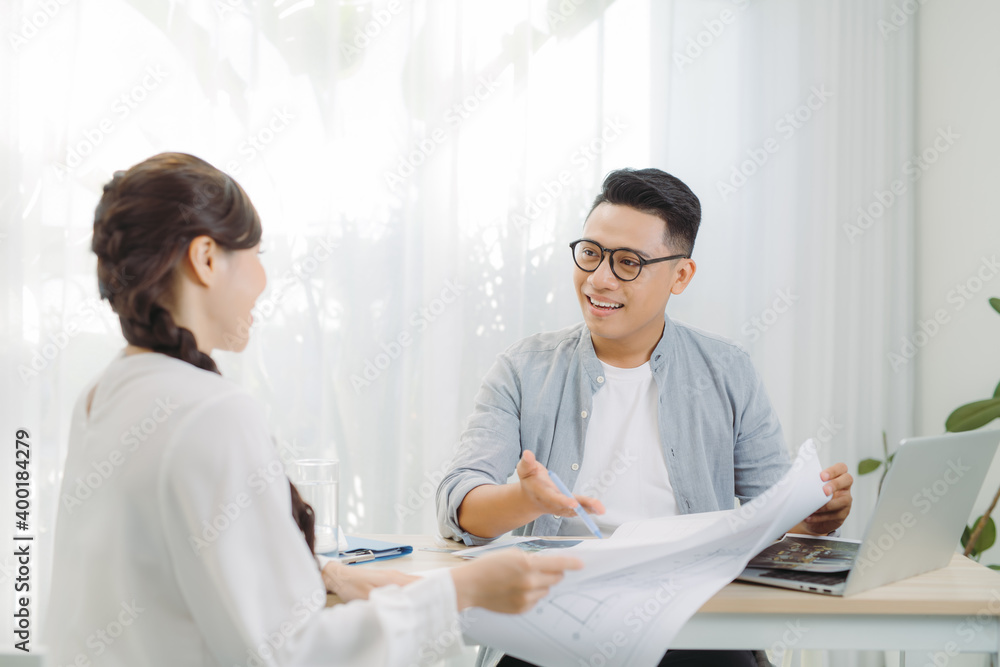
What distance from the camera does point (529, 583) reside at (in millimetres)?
886

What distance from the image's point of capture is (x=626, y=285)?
5.59ft

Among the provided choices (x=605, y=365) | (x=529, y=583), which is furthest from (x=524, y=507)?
(x=605, y=365)

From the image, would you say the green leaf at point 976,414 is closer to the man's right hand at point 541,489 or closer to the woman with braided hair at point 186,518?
the man's right hand at point 541,489

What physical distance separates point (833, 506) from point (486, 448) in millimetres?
645

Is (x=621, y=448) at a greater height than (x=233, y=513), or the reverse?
(x=233, y=513)

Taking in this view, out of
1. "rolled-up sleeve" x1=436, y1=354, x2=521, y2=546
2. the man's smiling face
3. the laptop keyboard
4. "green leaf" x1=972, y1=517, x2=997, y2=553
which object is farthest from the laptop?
"green leaf" x1=972, y1=517, x2=997, y2=553

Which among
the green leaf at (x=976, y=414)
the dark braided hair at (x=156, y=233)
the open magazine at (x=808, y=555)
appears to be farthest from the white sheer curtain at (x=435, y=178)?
the dark braided hair at (x=156, y=233)

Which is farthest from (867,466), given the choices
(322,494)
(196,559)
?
(196,559)

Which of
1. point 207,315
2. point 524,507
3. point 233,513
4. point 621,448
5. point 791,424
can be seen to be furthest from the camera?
point 791,424

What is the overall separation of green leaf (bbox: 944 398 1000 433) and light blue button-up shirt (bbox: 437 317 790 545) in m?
0.65

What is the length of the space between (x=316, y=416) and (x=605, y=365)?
1072mm

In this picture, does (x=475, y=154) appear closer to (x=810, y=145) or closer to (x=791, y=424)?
(x=810, y=145)

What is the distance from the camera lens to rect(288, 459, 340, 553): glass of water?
118cm

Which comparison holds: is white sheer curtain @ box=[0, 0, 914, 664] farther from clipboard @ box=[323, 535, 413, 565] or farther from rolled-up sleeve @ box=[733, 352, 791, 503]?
clipboard @ box=[323, 535, 413, 565]
